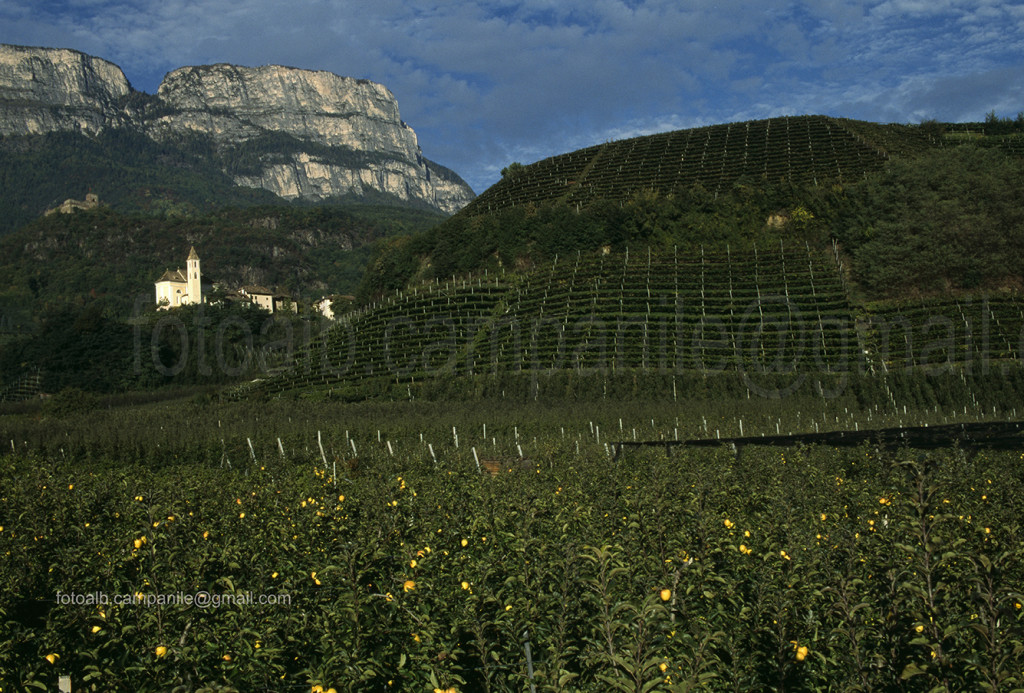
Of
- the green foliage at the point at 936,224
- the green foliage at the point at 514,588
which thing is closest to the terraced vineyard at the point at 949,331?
the green foliage at the point at 936,224

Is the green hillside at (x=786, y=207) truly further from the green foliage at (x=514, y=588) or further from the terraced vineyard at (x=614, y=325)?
the green foliage at (x=514, y=588)

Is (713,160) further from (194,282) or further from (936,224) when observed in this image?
(194,282)

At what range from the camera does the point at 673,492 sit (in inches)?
344

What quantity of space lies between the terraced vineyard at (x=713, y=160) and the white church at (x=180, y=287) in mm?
47422

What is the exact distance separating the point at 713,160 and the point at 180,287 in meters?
71.6

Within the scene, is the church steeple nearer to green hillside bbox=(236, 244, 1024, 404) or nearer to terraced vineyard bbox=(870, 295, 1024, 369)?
green hillside bbox=(236, 244, 1024, 404)

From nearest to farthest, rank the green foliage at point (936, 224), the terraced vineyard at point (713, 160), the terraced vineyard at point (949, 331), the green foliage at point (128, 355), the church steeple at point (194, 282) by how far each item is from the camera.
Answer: the terraced vineyard at point (949, 331) → the green foliage at point (936, 224) → the green foliage at point (128, 355) → the terraced vineyard at point (713, 160) → the church steeple at point (194, 282)

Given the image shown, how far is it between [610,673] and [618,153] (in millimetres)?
69196

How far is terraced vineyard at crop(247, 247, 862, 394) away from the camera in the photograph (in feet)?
110

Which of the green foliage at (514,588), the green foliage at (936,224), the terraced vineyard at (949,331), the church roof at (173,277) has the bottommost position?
the green foliage at (514,588)

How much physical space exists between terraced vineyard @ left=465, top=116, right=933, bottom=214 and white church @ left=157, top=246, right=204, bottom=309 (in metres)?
47.4

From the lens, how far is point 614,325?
36156 millimetres

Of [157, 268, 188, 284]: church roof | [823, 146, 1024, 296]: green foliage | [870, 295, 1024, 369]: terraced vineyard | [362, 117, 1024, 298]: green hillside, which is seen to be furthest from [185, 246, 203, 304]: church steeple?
[870, 295, 1024, 369]: terraced vineyard

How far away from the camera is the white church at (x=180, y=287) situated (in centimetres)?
9469
